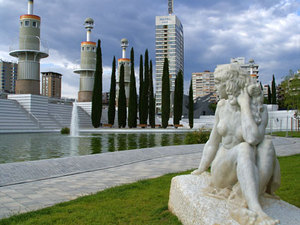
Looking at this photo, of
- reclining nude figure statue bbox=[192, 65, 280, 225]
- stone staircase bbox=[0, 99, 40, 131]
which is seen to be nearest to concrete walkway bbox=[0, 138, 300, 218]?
reclining nude figure statue bbox=[192, 65, 280, 225]

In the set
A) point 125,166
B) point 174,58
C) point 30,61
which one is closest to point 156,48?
point 174,58

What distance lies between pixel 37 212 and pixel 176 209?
1.77 metres

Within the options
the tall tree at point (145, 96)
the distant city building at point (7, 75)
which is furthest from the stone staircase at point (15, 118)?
the distant city building at point (7, 75)

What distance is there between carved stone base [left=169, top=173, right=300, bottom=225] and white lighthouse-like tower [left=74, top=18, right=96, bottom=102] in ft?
134

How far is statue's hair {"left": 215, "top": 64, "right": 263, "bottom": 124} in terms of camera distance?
2594 millimetres

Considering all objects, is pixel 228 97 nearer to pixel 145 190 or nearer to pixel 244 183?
pixel 244 183

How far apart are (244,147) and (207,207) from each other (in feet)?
2.07

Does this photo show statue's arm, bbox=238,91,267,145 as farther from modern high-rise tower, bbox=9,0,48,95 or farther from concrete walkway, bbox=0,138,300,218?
modern high-rise tower, bbox=9,0,48,95

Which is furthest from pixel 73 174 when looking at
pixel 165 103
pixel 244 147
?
pixel 165 103

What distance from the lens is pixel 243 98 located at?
2621 mm

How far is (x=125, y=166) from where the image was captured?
7.47 m

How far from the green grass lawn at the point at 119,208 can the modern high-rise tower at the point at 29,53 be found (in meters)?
30.5

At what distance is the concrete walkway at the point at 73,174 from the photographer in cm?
443

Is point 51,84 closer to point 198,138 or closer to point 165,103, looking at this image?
point 165,103
